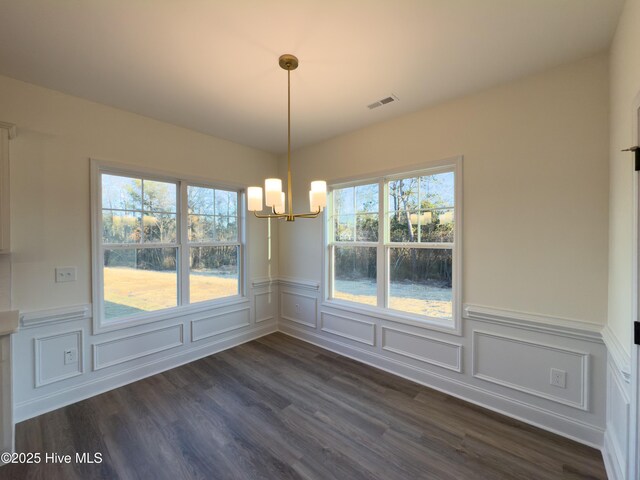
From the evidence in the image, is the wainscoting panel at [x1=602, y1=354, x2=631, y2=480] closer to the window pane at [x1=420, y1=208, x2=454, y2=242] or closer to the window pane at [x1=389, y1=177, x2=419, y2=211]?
the window pane at [x1=420, y1=208, x2=454, y2=242]

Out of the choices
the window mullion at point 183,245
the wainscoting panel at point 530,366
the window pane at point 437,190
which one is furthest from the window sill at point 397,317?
the window mullion at point 183,245

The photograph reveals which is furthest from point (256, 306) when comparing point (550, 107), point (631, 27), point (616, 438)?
point (631, 27)

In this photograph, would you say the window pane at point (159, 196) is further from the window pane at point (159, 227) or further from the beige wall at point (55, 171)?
the beige wall at point (55, 171)

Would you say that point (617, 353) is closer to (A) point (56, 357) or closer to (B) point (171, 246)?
(B) point (171, 246)

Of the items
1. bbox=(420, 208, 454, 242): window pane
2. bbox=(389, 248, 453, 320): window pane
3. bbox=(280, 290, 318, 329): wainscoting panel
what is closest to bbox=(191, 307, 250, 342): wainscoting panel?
bbox=(280, 290, 318, 329): wainscoting panel

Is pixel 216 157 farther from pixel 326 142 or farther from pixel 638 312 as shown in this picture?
Result: pixel 638 312

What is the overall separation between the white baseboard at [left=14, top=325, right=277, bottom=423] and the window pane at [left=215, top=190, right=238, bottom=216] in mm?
1743

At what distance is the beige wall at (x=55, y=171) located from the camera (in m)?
2.18

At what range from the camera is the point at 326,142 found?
357 centimetres

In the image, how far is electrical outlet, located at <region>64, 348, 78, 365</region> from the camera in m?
2.38

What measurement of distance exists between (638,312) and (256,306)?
3.73m

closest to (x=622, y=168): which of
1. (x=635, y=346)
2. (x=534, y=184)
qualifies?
(x=534, y=184)

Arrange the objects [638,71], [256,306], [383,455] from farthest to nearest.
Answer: [256,306], [383,455], [638,71]

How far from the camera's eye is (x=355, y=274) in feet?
11.2
